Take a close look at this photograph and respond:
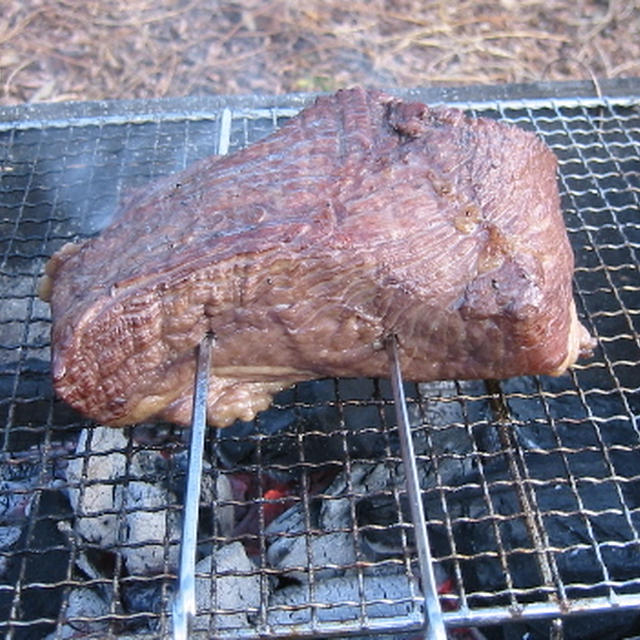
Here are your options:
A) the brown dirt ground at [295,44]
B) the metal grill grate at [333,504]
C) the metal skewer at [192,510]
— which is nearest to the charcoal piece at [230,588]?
the metal grill grate at [333,504]

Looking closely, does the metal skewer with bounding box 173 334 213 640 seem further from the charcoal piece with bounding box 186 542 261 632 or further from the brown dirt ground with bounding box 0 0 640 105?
the brown dirt ground with bounding box 0 0 640 105

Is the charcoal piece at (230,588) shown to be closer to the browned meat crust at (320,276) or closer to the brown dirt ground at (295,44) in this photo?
the browned meat crust at (320,276)

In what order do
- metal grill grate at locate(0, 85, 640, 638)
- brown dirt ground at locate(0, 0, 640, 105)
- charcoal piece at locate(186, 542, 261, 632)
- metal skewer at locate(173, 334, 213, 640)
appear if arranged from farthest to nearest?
brown dirt ground at locate(0, 0, 640, 105)
charcoal piece at locate(186, 542, 261, 632)
metal grill grate at locate(0, 85, 640, 638)
metal skewer at locate(173, 334, 213, 640)

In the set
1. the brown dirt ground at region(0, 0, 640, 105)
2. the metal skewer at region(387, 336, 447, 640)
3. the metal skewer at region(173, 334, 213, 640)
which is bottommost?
the brown dirt ground at region(0, 0, 640, 105)

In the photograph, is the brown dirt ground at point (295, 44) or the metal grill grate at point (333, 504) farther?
the brown dirt ground at point (295, 44)

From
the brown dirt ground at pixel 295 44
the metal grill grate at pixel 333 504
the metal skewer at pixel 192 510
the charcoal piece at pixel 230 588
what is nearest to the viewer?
the metal skewer at pixel 192 510

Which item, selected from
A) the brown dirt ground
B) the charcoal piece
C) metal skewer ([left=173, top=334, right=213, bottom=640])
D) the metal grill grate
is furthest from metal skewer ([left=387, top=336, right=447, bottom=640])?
the brown dirt ground
